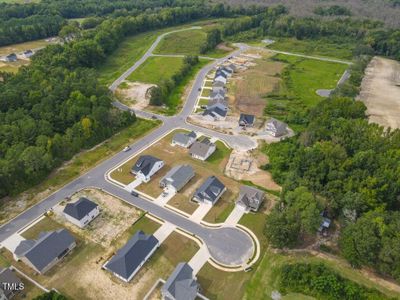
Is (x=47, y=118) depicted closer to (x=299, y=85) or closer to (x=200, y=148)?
(x=200, y=148)

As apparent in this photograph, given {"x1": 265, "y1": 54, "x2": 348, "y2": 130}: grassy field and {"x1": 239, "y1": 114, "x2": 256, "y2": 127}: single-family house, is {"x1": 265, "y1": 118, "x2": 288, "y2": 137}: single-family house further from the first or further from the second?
{"x1": 265, "y1": 54, "x2": 348, "y2": 130}: grassy field

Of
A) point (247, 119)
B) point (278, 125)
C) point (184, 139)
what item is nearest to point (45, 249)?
point (184, 139)

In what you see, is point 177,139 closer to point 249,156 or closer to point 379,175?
point 249,156

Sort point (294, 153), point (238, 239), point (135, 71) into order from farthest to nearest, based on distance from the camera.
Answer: point (135, 71)
point (294, 153)
point (238, 239)

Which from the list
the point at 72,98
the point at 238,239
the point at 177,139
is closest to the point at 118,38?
the point at 72,98

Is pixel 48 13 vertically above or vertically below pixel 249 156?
above

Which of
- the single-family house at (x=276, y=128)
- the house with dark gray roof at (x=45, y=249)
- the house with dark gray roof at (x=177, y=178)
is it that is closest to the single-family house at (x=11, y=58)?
the house with dark gray roof at (x=177, y=178)
